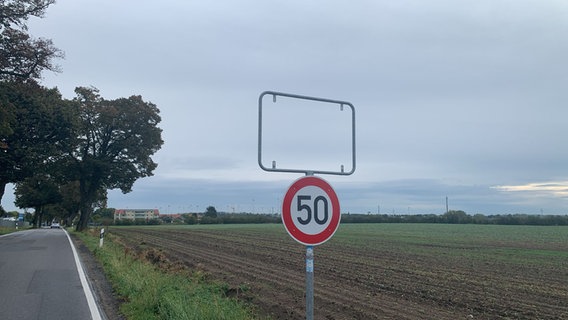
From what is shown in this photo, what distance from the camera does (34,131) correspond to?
33375 millimetres

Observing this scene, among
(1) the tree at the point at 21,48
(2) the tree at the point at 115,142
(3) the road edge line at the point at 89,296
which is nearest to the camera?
(3) the road edge line at the point at 89,296

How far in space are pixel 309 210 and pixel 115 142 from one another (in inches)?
1771

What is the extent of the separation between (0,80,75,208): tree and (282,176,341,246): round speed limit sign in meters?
29.7

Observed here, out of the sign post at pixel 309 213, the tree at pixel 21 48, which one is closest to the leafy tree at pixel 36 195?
the tree at pixel 21 48

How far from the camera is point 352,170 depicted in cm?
500

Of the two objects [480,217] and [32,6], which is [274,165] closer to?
[32,6]

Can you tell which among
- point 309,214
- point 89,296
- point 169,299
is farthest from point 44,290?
point 309,214

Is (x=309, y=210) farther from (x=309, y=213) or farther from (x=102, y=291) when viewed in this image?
(x=102, y=291)

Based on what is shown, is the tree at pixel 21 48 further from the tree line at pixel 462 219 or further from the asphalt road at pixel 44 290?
the tree line at pixel 462 219

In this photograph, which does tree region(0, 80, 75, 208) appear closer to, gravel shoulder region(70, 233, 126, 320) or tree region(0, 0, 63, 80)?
tree region(0, 0, 63, 80)

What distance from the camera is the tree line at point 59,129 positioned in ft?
74.1

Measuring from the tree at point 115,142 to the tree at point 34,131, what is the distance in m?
8.18

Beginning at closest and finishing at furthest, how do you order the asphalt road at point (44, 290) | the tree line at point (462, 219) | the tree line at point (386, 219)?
the asphalt road at point (44, 290) < the tree line at point (462, 219) < the tree line at point (386, 219)

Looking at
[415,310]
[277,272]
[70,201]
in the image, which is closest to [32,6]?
[277,272]
